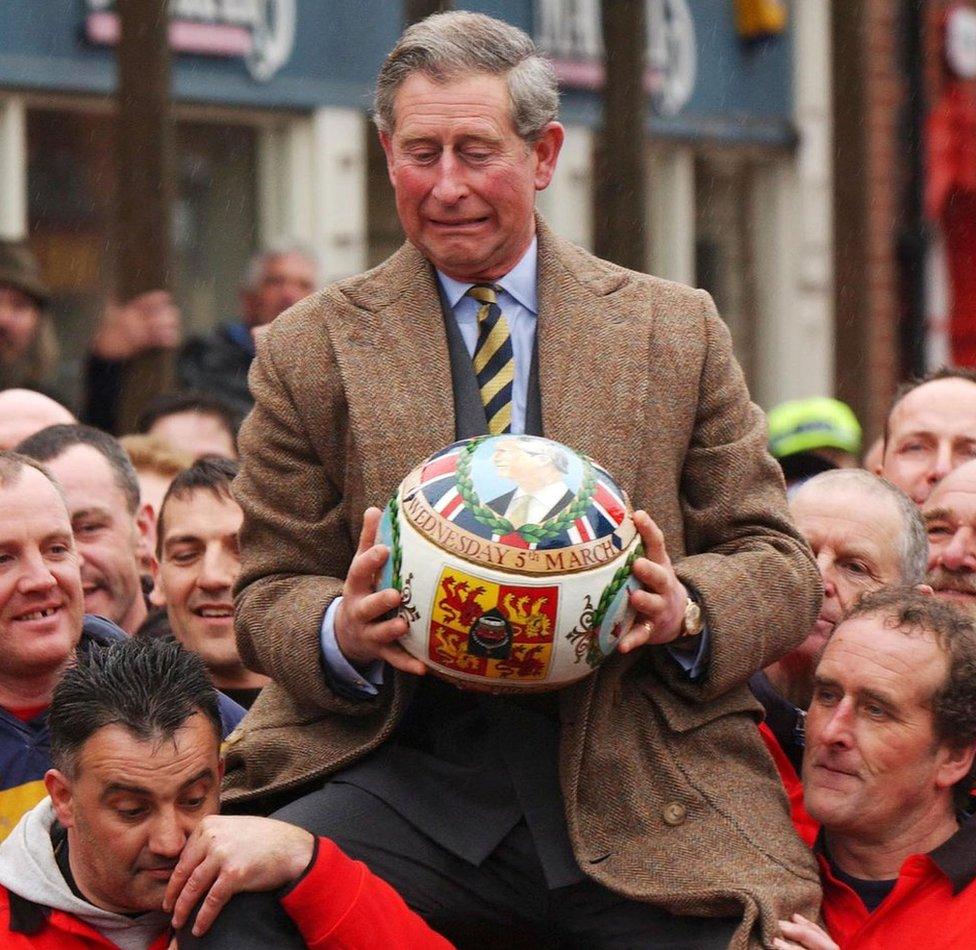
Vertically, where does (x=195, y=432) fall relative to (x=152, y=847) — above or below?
above

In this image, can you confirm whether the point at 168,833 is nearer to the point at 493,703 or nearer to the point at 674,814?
the point at 493,703

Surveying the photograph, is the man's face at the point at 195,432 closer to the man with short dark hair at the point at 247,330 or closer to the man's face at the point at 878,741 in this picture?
the man with short dark hair at the point at 247,330

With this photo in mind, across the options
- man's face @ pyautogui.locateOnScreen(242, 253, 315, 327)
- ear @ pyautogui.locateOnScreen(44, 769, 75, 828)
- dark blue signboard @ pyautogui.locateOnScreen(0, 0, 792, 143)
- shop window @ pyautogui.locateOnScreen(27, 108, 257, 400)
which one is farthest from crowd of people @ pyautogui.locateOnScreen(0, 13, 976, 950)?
shop window @ pyautogui.locateOnScreen(27, 108, 257, 400)

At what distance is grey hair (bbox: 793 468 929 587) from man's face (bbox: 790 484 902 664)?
16mm

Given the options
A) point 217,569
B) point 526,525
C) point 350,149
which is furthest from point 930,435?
point 350,149

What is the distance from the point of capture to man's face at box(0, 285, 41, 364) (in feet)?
27.3

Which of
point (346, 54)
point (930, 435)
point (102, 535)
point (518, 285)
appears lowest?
point (102, 535)

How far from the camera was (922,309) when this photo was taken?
1666 centimetres

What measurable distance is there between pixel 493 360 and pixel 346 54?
359 inches

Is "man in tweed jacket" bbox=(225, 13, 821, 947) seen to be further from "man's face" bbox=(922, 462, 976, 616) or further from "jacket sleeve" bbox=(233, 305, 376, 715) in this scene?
"man's face" bbox=(922, 462, 976, 616)

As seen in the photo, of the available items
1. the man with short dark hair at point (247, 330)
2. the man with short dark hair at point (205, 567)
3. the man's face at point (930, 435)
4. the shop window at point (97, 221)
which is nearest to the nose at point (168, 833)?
the man with short dark hair at point (205, 567)

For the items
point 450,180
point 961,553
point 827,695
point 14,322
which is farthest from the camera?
point 14,322

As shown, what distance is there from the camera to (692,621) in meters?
4.41

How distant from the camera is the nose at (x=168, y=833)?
14.7ft
